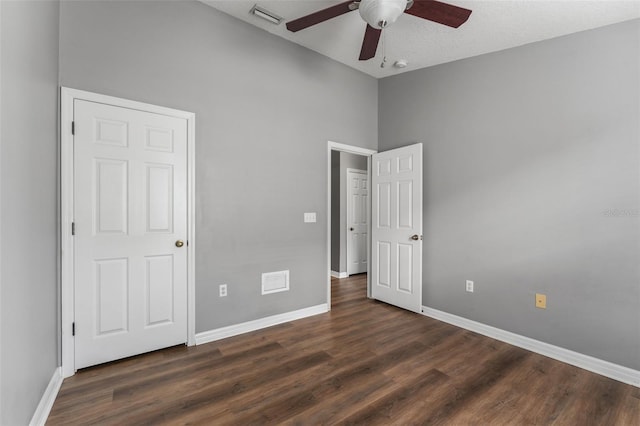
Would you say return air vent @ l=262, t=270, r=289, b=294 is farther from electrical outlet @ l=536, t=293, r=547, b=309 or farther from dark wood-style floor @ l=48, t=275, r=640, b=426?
electrical outlet @ l=536, t=293, r=547, b=309

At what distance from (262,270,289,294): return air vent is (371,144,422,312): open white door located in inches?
57.2

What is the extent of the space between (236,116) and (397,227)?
240cm

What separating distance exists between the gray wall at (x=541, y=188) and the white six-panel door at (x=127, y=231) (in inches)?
113

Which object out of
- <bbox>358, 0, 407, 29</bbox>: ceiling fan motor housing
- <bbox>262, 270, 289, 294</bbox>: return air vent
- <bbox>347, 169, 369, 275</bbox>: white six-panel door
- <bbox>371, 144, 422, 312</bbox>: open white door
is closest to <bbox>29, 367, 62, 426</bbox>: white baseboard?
<bbox>262, 270, 289, 294</bbox>: return air vent

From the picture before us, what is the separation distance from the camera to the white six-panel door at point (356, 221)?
571 centimetres

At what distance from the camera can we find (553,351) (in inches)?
107

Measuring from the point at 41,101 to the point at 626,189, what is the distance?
4.28 meters

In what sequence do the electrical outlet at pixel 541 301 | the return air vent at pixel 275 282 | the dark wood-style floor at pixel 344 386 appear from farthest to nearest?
the return air vent at pixel 275 282 < the electrical outlet at pixel 541 301 < the dark wood-style floor at pixel 344 386

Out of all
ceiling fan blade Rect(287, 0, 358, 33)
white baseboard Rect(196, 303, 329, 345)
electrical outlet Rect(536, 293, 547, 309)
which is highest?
ceiling fan blade Rect(287, 0, 358, 33)

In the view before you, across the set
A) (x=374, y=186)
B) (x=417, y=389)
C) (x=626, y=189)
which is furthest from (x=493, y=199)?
(x=417, y=389)

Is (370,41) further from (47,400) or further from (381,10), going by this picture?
(47,400)

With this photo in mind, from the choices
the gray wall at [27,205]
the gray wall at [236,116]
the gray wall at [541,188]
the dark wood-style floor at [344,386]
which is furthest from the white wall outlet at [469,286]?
the gray wall at [27,205]

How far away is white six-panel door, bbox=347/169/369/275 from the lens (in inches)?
225

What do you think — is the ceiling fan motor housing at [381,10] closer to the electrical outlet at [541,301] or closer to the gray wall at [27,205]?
the gray wall at [27,205]
